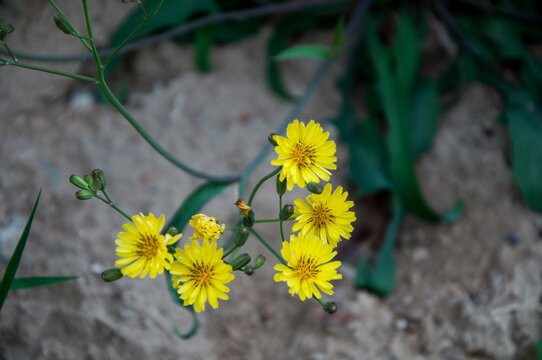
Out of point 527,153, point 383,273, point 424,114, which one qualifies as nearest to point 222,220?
point 383,273

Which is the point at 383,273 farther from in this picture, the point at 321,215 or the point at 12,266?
the point at 12,266

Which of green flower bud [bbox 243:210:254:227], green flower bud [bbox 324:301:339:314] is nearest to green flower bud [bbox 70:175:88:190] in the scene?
green flower bud [bbox 243:210:254:227]

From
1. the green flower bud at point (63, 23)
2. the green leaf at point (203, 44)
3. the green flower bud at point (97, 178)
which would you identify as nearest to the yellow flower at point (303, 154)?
the green flower bud at point (97, 178)

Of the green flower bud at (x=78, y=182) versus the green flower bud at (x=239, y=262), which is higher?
the green flower bud at (x=78, y=182)

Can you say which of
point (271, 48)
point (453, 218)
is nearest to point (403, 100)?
point (453, 218)

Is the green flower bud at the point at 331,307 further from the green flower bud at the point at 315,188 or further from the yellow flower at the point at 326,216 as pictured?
the green flower bud at the point at 315,188
